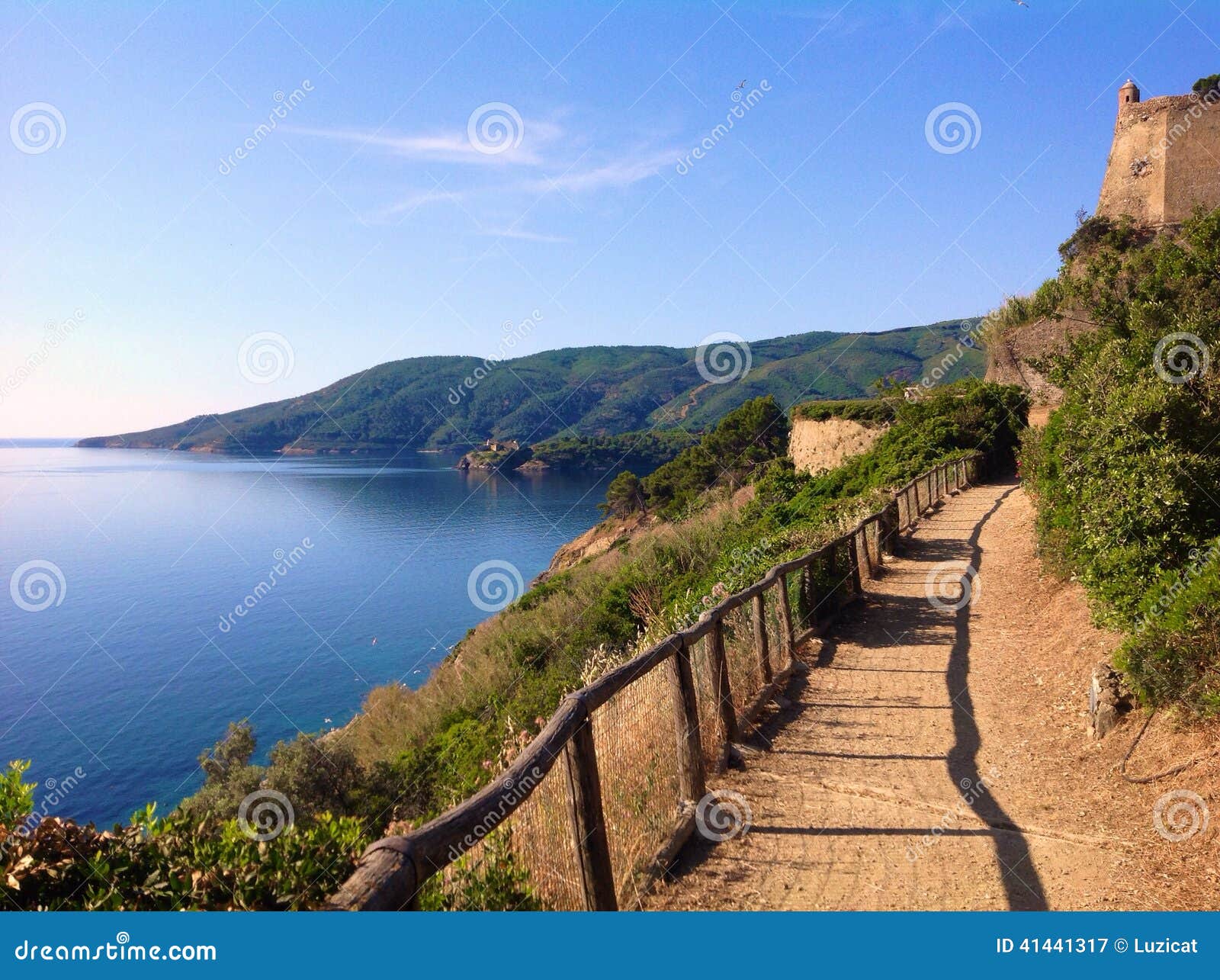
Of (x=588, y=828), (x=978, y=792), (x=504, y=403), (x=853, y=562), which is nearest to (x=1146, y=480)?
(x=978, y=792)

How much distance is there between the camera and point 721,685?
6.54 meters

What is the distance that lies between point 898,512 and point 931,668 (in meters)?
9.09

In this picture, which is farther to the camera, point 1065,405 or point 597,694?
point 1065,405

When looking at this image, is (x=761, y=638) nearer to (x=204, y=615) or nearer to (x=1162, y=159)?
(x=204, y=615)

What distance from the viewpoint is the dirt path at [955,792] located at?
14.6 feet

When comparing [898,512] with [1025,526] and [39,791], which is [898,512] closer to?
[1025,526]

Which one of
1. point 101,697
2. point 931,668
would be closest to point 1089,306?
point 931,668

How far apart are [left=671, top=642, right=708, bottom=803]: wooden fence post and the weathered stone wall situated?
41.4m

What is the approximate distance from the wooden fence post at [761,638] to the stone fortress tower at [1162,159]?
132ft

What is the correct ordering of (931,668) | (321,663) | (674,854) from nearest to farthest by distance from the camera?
(674,854), (931,668), (321,663)

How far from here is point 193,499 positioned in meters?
79.2

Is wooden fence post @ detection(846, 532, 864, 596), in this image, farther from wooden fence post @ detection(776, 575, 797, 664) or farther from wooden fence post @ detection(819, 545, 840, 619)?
wooden fence post @ detection(776, 575, 797, 664)

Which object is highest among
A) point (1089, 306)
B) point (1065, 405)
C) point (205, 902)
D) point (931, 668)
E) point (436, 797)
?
point (1089, 306)

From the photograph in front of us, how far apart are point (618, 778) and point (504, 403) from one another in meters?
135
